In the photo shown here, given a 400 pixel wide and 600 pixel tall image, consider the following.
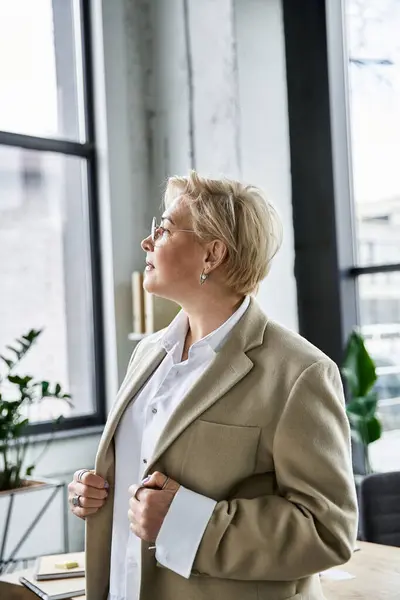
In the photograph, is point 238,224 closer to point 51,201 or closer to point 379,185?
point 379,185

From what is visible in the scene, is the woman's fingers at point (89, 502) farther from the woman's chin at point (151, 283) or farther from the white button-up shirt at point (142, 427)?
the woman's chin at point (151, 283)

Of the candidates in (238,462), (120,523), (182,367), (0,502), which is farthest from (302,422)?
(0,502)

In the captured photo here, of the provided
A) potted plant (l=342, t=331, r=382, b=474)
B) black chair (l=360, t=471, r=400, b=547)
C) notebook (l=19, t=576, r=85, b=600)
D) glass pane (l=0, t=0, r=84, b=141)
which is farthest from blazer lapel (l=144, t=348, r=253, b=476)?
glass pane (l=0, t=0, r=84, b=141)

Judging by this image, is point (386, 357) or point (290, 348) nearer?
point (290, 348)

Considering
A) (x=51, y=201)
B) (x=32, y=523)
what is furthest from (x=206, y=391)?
(x=51, y=201)

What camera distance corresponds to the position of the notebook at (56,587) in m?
1.97

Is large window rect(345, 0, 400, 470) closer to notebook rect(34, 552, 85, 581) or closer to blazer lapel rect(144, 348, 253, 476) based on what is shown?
notebook rect(34, 552, 85, 581)

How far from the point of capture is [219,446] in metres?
1.45

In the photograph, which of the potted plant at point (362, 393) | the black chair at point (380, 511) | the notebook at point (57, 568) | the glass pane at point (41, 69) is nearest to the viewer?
the notebook at point (57, 568)

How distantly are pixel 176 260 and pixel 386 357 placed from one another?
9.61 ft

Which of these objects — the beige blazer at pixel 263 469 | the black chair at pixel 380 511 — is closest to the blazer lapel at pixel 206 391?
the beige blazer at pixel 263 469

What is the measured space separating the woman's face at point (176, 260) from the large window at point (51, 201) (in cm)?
277

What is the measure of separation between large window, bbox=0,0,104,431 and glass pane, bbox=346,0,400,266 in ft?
5.41

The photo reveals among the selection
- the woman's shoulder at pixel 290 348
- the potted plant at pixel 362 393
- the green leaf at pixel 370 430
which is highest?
the woman's shoulder at pixel 290 348
